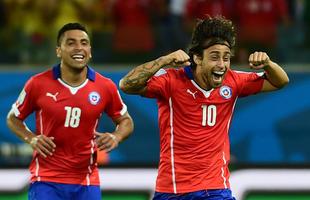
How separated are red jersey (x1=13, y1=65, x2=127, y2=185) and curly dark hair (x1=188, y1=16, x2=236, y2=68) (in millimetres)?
1194

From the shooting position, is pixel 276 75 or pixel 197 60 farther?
pixel 276 75

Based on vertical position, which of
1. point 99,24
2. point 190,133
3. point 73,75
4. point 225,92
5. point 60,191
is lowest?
point 60,191

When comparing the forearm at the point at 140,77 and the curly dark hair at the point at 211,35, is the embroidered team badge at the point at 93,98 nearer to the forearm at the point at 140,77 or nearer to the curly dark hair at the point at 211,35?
the forearm at the point at 140,77

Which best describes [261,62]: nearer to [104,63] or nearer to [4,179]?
[4,179]

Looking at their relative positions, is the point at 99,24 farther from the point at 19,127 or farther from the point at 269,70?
the point at 269,70

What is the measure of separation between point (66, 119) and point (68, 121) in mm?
22

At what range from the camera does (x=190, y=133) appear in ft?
26.3

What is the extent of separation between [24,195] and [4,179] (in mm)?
246

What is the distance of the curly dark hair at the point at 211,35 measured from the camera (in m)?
7.95

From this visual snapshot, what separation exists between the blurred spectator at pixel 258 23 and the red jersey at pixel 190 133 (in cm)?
421

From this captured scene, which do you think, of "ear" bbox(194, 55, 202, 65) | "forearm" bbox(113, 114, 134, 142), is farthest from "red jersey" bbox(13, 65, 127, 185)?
"ear" bbox(194, 55, 202, 65)

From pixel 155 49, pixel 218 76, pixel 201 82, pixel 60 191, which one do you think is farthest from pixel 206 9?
pixel 218 76

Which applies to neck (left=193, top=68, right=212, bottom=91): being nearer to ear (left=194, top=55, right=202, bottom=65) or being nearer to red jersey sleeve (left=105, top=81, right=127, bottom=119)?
ear (left=194, top=55, right=202, bottom=65)

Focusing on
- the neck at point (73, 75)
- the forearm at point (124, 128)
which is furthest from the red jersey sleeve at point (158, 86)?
the neck at point (73, 75)
